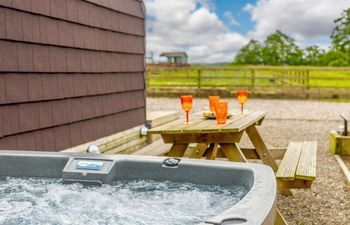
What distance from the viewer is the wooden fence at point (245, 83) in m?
11.4

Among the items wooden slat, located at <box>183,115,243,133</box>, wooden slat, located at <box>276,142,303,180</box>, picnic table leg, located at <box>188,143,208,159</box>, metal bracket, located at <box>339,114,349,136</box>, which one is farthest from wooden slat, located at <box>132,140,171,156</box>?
metal bracket, located at <box>339,114,349,136</box>

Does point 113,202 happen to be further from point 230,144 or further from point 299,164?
point 299,164

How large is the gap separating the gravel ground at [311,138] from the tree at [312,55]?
1156 cm

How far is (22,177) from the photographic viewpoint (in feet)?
7.93

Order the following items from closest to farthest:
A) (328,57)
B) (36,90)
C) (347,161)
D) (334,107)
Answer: (36,90), (347,161), (334,107), (328,57)

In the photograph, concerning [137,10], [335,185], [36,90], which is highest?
[137,10]

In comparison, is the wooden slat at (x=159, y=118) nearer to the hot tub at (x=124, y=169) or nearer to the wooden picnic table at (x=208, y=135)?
the wooden picnic table at (x=208, y=135)

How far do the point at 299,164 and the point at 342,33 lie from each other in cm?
1919

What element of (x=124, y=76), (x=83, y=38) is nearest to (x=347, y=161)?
(x=124, y=76)

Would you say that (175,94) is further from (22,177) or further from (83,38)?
(22,177)

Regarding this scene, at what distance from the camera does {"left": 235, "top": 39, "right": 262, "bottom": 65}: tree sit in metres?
22.6

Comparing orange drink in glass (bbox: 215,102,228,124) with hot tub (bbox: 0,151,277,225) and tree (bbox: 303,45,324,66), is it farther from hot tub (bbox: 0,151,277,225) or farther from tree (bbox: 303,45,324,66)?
tree (bbox: 303,45,324,66)

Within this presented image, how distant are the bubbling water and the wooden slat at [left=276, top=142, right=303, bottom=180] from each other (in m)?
0.59

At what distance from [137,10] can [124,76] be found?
0.78 meters
